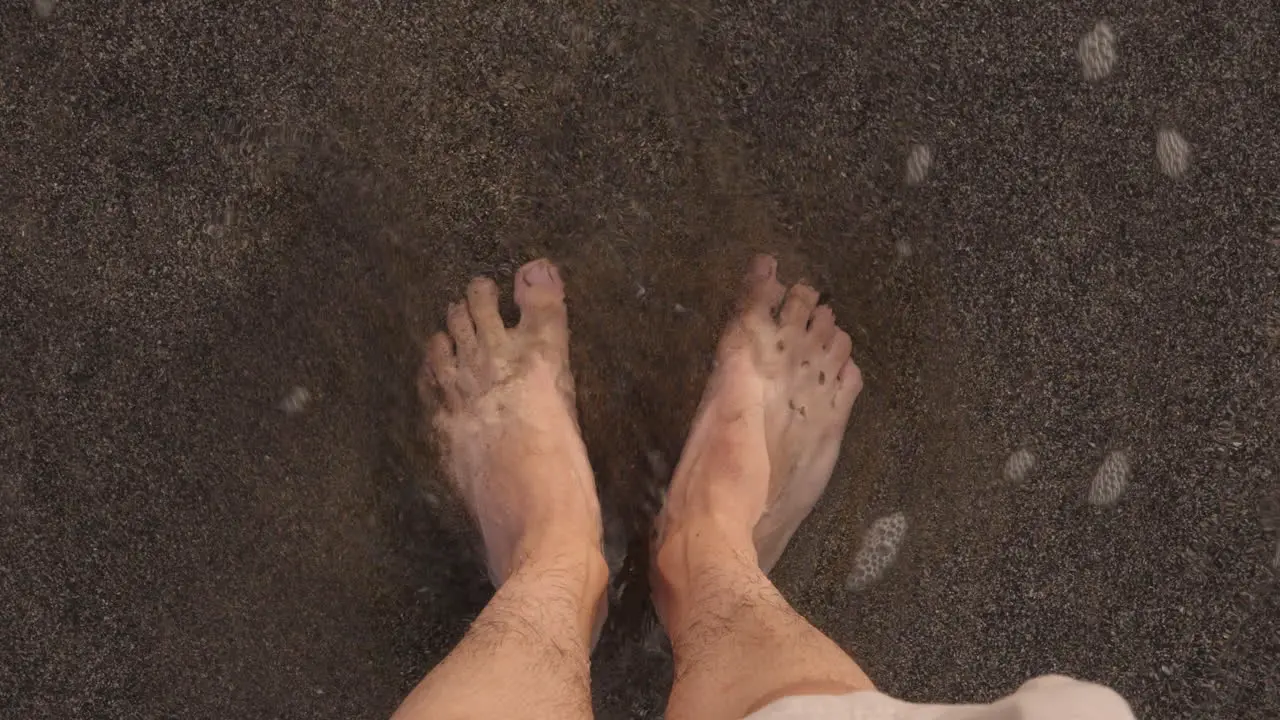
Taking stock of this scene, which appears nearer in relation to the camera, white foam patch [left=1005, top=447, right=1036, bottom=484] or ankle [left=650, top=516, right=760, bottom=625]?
ankle [left=650, top=516, right=760, bottom=625]

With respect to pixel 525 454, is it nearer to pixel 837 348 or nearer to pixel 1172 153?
pixel 837 348

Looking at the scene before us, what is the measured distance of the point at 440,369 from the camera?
118 centimetres

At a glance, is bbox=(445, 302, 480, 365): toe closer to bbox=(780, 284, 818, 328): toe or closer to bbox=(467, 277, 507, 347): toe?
bbox=(467, 277, 507, 347): toe

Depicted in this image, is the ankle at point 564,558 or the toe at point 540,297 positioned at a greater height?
the toe at point 540,297

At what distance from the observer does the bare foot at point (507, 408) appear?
1.14 meters

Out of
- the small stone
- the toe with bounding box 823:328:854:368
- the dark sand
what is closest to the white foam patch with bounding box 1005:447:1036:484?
the dark sand

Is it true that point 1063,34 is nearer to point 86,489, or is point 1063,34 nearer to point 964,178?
point 964,178

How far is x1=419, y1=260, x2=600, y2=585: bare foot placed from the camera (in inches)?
45.0

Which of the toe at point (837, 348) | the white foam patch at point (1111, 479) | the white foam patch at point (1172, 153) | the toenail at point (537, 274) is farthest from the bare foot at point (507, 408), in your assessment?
the white foam patch at point (1172, 153)

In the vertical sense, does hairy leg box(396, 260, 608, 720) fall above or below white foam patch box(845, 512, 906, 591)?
above

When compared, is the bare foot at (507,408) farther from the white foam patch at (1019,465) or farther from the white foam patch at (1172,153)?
the white foam patch at (1172,153)

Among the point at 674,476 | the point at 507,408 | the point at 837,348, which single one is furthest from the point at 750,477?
the point at 507,408

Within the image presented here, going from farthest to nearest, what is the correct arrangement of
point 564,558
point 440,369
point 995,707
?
point 440,369 → point 564,558 → point 995,707

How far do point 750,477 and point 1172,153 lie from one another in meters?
0.68
